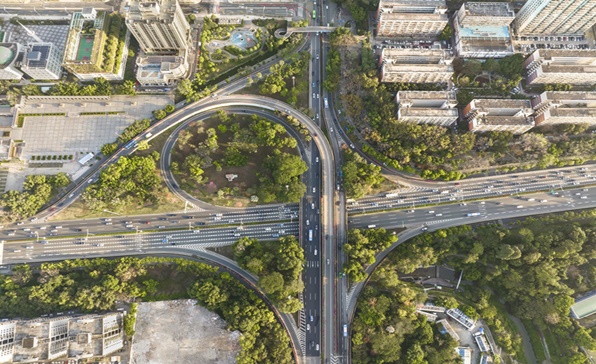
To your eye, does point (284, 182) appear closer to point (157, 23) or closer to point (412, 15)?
point (157, 23)

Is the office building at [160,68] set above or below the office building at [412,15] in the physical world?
below

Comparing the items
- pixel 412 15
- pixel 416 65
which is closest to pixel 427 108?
pixel 416 65

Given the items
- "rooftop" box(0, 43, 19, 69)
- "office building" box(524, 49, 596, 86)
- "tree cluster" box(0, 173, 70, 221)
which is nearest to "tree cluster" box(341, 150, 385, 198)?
"office building" box(524, 49, 596, 86)

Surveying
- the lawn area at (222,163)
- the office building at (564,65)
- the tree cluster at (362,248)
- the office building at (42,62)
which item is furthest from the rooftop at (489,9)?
the office building at (42,62)

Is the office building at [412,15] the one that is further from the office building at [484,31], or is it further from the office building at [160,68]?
the office building at [160,68]

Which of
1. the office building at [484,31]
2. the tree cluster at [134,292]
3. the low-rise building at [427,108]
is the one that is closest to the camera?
the tree cluster at [134,292]

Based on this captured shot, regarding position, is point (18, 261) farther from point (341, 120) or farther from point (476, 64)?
point (476, 64)

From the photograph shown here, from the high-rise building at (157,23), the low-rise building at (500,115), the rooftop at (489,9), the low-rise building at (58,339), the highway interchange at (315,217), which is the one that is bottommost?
the low-rise building at (58,339)
